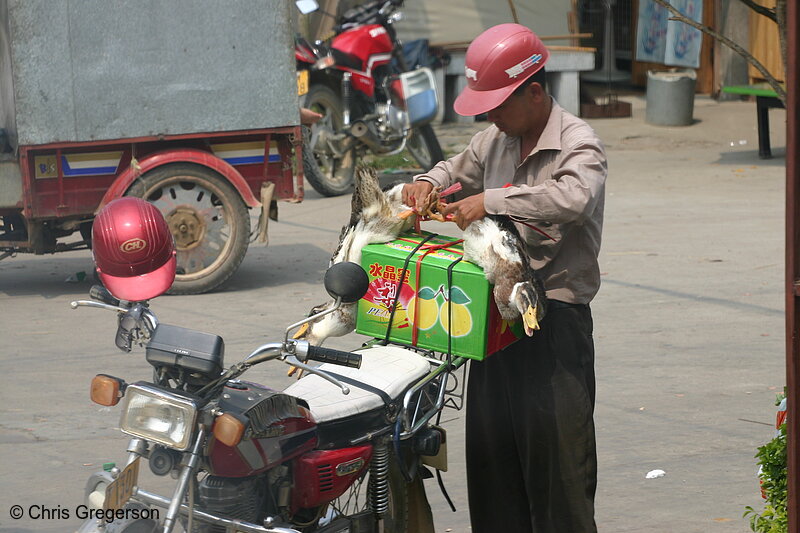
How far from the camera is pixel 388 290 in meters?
3.46

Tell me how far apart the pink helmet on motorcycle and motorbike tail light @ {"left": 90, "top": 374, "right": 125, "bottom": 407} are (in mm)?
223

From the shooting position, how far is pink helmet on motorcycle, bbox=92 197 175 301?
2.93 metres

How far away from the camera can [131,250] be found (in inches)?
115

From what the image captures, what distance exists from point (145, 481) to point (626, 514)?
196 cm

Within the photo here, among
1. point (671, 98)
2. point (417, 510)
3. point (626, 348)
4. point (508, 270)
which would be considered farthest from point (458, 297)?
point (671, 98)

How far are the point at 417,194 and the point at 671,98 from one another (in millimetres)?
13035

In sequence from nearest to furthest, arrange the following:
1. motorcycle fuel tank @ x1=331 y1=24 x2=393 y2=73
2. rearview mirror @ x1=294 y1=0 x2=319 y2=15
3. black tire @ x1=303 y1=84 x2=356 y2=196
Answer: rearview mirror @ x1=294 y1=0 x2=319 y2=15
black tire @ x1=303 y1=84 x2=356 y2=196
motorcycle fuel tank @ x1=331 y1=24 x2=393 y2=73

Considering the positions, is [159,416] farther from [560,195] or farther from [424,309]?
[560,195]

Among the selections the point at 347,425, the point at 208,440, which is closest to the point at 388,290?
the point at 347,425

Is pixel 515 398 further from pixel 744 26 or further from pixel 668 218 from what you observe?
pixel 744 26

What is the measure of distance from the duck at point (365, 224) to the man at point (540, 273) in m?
0.07

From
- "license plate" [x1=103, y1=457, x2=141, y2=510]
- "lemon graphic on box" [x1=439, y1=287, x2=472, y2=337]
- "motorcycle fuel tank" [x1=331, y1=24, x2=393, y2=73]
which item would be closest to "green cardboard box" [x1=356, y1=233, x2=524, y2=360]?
"lemon graphic on box" [x1=439, y1=287, x2=472, y2=337]

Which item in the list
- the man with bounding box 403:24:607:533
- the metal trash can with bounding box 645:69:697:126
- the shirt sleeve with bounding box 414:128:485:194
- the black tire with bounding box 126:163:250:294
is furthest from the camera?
the metal trash can with bounding box 645:69:697:126

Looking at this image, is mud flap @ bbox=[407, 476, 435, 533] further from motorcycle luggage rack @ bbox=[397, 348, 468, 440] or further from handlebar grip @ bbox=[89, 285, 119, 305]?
handlebar grip @ bbox=[89, 285, 119, 305]
